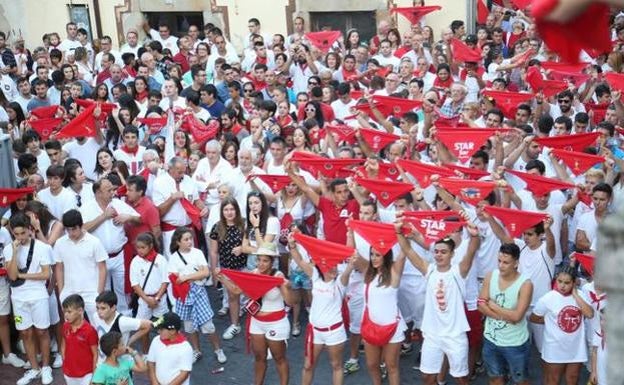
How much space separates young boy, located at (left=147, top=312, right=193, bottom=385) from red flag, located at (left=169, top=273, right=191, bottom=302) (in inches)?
47.9

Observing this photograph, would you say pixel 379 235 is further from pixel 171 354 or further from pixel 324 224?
pixel 171 354

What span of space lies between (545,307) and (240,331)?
11.2 feet

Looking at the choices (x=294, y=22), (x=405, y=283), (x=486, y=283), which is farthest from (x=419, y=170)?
(x=294, y=22)

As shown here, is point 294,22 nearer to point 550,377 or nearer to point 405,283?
point 405,283

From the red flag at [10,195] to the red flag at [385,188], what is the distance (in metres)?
3.30

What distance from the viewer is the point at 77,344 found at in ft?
25.0

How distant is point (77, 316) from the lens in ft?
24.7

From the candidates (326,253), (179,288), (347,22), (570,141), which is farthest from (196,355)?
(347,22)

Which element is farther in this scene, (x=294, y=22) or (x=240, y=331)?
(x=294, y=22)

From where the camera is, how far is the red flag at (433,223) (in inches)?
295

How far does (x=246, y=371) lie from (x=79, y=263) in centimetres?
186

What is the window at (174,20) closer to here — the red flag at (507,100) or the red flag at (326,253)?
the red flag at (507,100)

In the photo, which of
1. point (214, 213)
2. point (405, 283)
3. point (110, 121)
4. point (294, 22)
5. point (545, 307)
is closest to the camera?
point (545, 307)

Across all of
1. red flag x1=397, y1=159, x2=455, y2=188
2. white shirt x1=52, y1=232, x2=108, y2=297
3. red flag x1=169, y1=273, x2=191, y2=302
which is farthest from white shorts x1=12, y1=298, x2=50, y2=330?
red flag x1=397, y1=159, x2=455, y2=188
